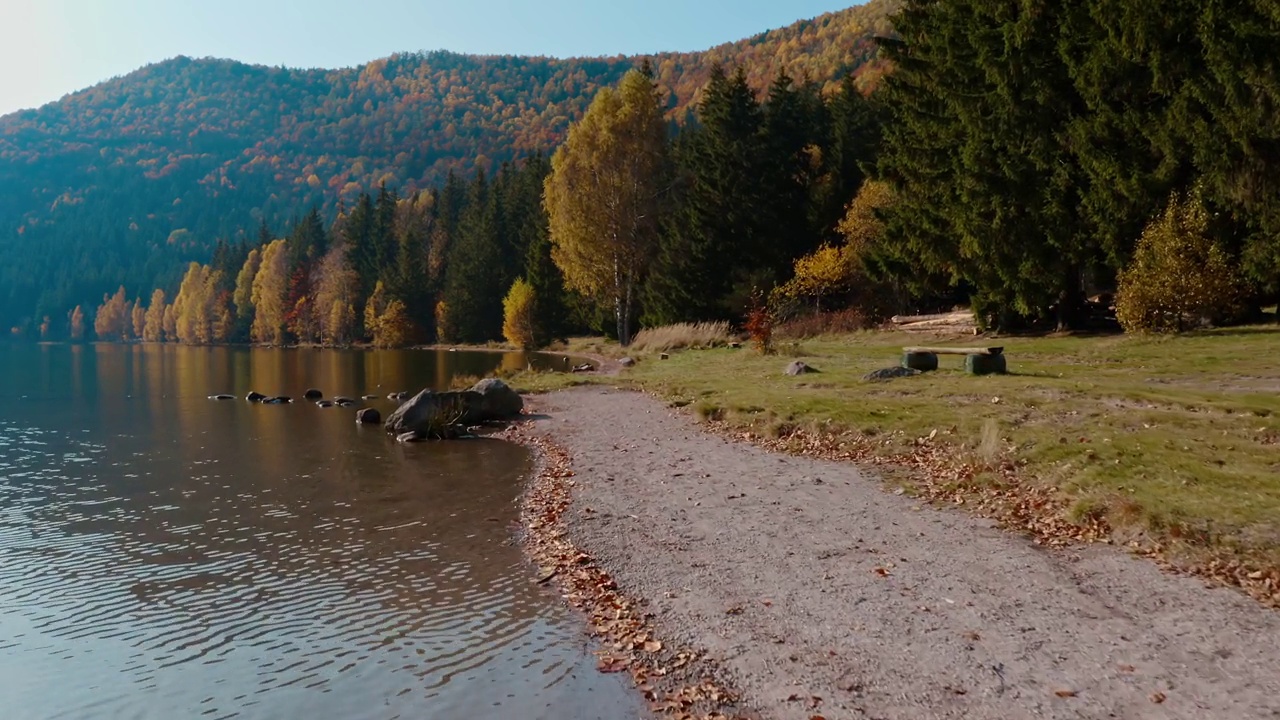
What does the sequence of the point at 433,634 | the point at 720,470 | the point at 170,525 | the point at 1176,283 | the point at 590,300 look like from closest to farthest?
the point at 433,634 → the point at 170,525 → the point at 720,470 → the point at 1176,283 → the point at 590,300

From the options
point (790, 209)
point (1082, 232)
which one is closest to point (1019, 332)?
point (1082, 232)

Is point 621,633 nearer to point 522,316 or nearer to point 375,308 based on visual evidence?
point 522,316

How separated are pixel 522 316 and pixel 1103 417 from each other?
61.7 meters

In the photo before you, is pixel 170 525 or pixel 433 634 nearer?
pixel 433 634

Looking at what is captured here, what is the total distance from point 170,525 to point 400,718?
9090 mm

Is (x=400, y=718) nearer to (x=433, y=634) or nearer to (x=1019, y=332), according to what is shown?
(x=433, y=634)

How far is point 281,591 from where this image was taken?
9.96m

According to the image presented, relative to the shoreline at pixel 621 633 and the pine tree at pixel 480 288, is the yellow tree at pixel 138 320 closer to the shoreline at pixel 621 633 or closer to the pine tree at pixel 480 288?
the pine tree at pixel 480 288

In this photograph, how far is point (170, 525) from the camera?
1357 centimetres

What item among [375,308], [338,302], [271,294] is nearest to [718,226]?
[375,308]

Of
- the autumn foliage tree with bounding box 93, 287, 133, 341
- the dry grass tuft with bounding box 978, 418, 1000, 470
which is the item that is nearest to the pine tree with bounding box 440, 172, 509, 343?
the dry grass tuft with bounding box 978, 418, 1000, 470

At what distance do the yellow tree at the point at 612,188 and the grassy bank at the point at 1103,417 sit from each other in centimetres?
2404

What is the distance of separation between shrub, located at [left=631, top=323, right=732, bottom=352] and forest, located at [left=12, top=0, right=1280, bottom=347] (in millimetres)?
3797

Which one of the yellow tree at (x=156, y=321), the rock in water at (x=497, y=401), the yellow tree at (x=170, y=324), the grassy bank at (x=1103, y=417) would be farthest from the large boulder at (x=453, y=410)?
the yellow tree at (x=156, y=321)
